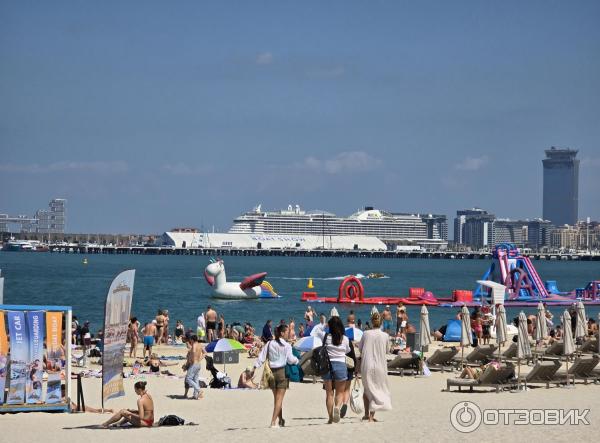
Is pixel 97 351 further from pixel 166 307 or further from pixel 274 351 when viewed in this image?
pixel 166 307

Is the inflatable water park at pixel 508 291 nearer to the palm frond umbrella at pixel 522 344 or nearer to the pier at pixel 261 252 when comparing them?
the palm frond umbrella at pixel 522 344

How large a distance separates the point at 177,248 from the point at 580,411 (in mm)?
160324

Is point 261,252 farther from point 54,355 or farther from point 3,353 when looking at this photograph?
point 3,353

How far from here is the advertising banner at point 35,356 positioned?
13.0 metres

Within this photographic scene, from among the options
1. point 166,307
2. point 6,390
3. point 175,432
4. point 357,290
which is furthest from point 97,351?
point 357,290

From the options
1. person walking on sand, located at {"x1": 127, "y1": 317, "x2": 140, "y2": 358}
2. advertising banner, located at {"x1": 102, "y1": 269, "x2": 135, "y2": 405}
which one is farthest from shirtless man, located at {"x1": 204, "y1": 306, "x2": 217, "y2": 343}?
advertising banner, located at {"x1": 102, "y1": 269, "x2": 135, "y2": 405}

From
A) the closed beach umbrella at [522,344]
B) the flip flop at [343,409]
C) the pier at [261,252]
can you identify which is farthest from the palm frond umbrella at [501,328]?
the pier at [261,252]

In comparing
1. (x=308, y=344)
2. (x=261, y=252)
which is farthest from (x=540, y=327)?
(x=261, y=252)

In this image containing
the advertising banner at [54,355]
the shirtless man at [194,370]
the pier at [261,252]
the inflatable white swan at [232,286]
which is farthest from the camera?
the pier at [261,252]

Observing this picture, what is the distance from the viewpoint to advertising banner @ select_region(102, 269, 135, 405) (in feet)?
42.6

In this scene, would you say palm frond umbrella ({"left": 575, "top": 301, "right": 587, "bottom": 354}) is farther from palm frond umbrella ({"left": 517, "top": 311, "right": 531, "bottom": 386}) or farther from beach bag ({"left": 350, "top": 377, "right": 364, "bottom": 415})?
beach bag ({"left": 350, "top": 377, "right": 364, "bottom": 415})

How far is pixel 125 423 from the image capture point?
12.2 metres

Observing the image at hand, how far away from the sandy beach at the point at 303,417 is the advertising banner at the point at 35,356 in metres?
0.30

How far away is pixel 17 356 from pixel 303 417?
337 centimetres
